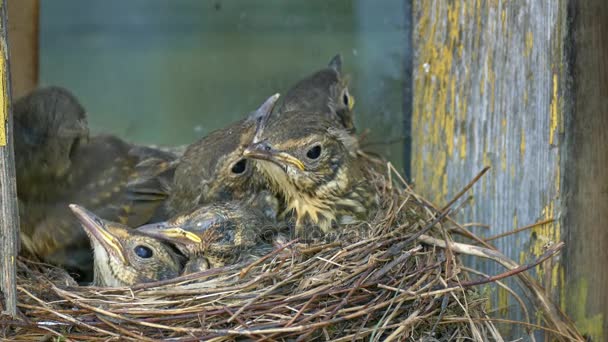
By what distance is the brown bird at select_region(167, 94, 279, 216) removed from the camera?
3.74 meters

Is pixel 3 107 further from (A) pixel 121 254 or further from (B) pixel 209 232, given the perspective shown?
(B) pixel 209 232

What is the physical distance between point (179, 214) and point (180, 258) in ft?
0.64

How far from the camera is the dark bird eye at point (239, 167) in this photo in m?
3.76

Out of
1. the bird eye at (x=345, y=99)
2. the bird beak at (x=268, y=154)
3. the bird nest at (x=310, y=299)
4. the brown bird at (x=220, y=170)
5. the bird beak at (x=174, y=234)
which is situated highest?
the bird eye at (x=345, y=99)

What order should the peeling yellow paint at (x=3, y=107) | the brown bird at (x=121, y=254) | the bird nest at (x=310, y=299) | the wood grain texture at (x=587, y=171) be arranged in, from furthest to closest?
the brown bird at (x=121, y=254) → the wood grain texture at (x=587, y=171) → the bird nest at (x=310, y=299) → the peeling yellow paint at (x=3, y=107)

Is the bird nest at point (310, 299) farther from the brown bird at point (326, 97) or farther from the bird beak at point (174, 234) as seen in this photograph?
the brown bird at point (326, 97)

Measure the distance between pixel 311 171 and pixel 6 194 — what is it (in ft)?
3.95

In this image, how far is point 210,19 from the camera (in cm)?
472

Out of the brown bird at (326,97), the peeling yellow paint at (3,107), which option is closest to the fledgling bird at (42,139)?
the peeling yellow paint at (3,107)

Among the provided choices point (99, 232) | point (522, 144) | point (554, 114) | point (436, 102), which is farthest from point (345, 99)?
point (99, 232)

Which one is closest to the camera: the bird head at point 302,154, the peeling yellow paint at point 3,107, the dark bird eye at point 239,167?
the peeling yellow paint at point 3,107

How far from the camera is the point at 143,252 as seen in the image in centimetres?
339

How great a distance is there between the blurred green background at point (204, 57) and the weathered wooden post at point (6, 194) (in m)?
1.97

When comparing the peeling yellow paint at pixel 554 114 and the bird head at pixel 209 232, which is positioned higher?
the peeling yellow paint at pixel 554 114
